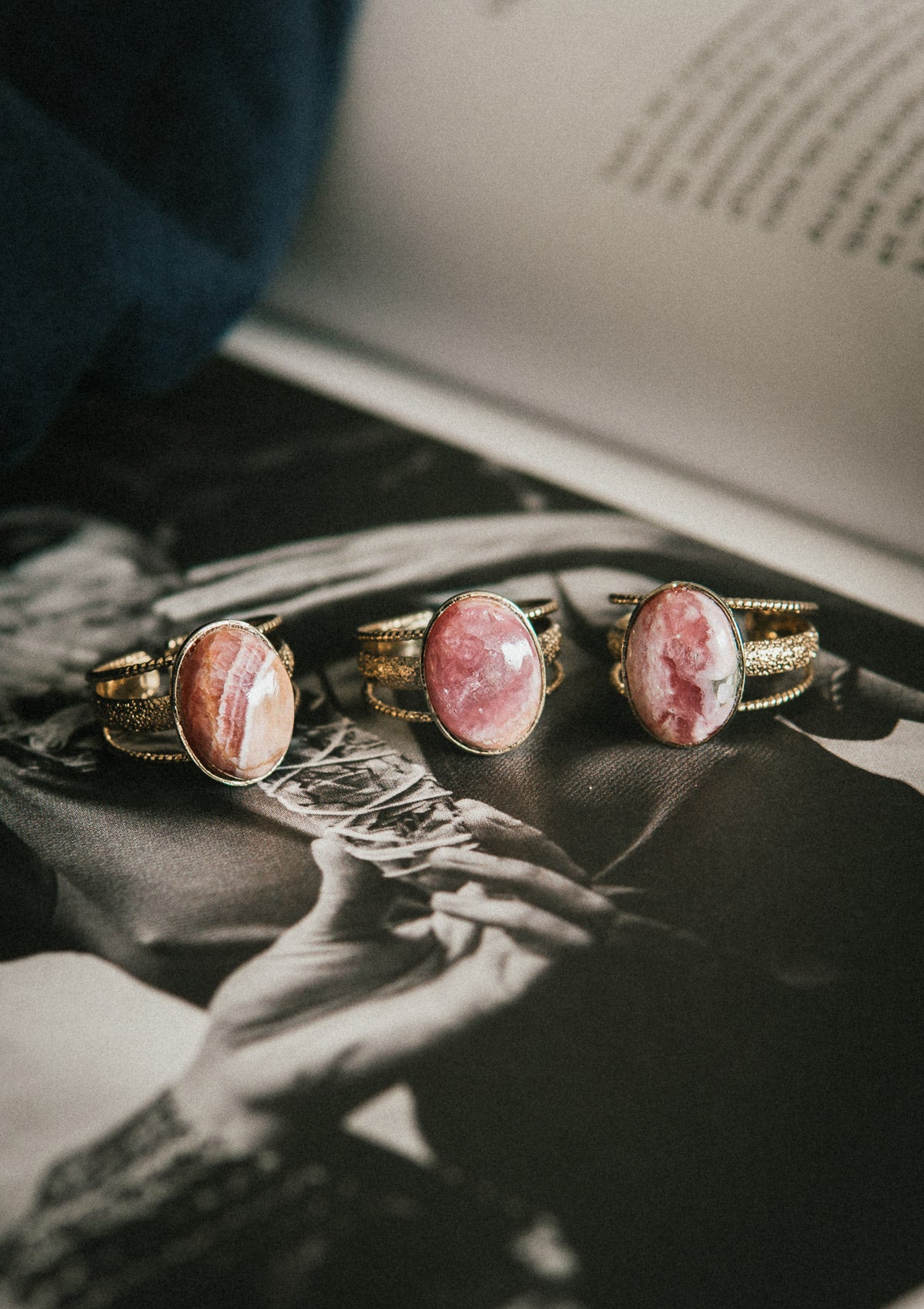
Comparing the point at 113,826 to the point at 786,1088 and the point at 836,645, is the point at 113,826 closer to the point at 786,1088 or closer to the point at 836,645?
the point at 786,1088

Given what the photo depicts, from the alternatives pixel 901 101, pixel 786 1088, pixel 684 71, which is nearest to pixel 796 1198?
pixel 786 1088

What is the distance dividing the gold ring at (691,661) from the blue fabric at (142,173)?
53cm

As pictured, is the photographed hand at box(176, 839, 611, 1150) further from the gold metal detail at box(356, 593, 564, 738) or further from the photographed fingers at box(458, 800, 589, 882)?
the gold metal detail at box(356, 593, 564, 738)

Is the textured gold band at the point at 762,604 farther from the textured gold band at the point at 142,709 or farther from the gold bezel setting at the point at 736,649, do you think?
the textured gold band at the point at 142,709

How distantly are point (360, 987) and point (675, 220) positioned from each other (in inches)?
28.8

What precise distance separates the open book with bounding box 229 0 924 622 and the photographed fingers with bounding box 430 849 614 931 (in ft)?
1.34

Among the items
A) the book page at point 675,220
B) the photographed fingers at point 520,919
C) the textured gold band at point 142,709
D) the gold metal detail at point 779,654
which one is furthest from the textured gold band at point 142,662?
the book page at point 675,220

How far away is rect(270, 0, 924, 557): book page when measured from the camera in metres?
0.80

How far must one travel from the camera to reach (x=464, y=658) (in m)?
0.67

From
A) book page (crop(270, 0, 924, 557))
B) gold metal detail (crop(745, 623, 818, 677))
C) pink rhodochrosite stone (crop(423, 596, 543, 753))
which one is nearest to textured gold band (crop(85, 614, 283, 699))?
pink rhodochrosite stone (crop(423, 596, 543, 753))

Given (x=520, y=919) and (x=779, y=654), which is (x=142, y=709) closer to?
(x=520, y=919)

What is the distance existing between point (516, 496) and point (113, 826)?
493mm

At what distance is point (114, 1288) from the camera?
0.38 m

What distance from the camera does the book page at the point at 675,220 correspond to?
797 millimetres
